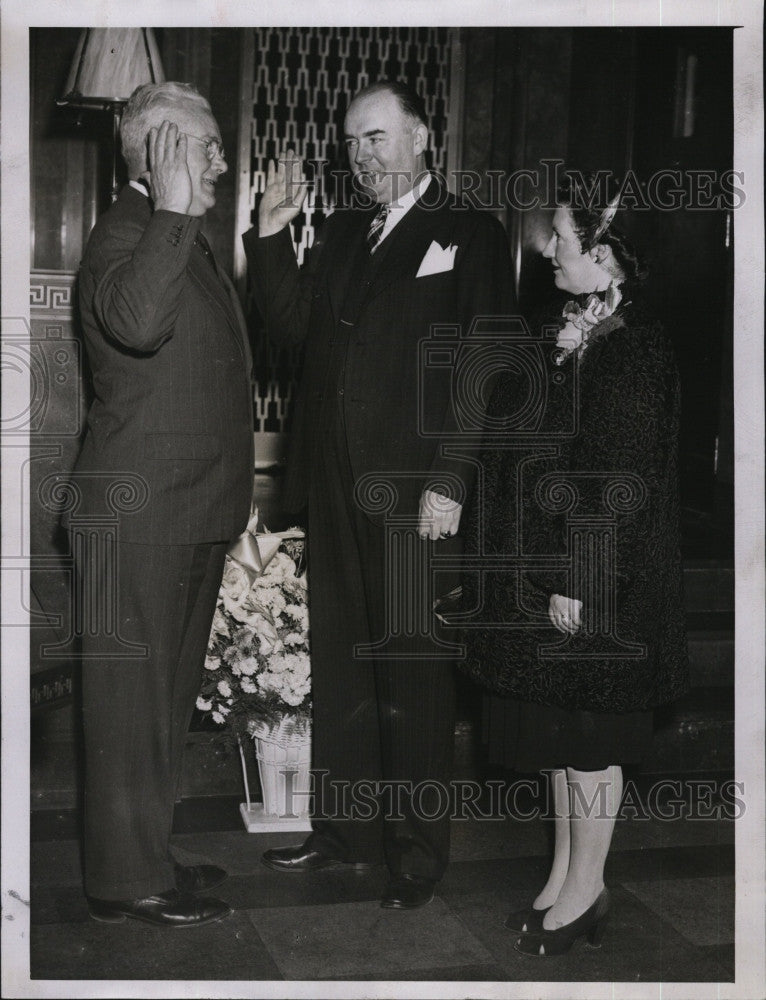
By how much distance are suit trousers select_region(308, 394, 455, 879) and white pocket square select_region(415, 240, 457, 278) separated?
1.47 feet

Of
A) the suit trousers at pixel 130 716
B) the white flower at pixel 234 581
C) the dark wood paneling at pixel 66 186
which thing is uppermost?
the dark wood paneling at pixel 66 186

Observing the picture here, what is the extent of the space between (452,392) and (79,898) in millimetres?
1655

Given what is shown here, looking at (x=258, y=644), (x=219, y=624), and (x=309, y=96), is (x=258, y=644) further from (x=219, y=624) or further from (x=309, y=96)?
(x=309, y=96)

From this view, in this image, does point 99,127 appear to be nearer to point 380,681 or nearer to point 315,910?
point 380,681

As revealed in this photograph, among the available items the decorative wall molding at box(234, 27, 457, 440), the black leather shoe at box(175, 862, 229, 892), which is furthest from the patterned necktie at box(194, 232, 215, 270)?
the black leather shoe at box(175, 862, 229, 892)

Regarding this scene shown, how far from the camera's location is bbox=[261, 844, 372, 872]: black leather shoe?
3.13 metres

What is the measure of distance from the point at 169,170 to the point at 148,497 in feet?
2.62

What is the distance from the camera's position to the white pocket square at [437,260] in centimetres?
294

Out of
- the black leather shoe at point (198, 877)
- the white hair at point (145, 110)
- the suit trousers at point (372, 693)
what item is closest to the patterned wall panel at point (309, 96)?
the suit trousers at point (372, 693)

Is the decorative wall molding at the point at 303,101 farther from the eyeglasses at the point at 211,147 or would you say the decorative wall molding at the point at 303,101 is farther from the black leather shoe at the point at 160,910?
the black leather shoe at the point at 160,910

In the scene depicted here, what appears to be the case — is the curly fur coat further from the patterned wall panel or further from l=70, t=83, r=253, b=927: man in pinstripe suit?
the patterned wall panel

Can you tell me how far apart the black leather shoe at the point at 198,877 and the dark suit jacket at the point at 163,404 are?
0.92 meters

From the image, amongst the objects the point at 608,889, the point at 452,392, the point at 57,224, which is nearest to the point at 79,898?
the point at 608,889

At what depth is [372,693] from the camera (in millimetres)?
3100
